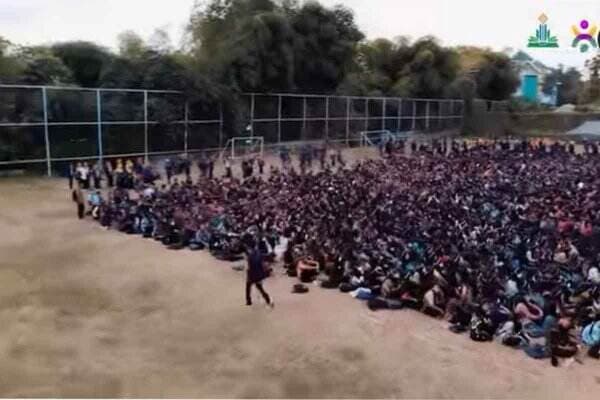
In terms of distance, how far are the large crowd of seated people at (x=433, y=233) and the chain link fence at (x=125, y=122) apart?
4.07 metres

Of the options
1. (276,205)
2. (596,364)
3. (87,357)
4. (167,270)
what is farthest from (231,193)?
(596,364)

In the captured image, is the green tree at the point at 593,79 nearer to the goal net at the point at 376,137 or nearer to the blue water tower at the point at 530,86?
the blue water tower at the point at 530,86

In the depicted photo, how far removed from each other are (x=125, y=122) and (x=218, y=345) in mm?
19595

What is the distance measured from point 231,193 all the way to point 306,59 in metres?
20.9

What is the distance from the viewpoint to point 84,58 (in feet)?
103

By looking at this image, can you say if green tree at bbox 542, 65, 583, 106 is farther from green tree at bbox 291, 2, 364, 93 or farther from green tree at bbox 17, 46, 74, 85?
green tree at bbox 17, 46, 74, 85

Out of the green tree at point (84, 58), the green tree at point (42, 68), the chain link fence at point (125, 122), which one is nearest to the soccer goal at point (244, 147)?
the chain link fence at point (125, 122)

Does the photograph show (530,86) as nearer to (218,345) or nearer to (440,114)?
(440,114)

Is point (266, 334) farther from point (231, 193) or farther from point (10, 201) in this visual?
point (10, 201)

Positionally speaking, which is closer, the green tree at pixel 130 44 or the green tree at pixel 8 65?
the green tree at pixel 8 65

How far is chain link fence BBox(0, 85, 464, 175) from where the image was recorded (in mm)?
25234

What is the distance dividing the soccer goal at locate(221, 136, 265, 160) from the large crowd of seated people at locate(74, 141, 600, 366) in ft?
17.6

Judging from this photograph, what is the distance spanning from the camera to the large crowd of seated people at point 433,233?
10922 mm

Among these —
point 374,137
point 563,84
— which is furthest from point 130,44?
point 563,84
